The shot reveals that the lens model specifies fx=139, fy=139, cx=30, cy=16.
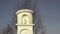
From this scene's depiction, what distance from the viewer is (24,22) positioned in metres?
10.9

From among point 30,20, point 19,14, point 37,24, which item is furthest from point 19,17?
point 37,24

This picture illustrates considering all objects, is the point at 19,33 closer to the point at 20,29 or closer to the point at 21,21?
the point at 20,29

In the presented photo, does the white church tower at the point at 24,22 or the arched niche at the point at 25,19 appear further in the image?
the arched niche at the point at 25,19

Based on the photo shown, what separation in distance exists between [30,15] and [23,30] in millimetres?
1305

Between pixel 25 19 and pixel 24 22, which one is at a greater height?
pixel 25 19

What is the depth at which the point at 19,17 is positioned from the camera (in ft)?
35.7

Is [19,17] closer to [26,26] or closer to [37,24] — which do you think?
[26,26]

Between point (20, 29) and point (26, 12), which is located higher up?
point (26, 12)

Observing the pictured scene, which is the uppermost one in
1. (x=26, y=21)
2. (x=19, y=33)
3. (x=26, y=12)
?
(x=26, y=12)

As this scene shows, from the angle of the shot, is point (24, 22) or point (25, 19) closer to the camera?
point (24, 22)

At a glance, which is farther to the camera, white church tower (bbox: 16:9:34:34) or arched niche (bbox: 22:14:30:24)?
arched niche (bbox: 22:14:30:24)

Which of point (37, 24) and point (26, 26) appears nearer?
point (26, 26)

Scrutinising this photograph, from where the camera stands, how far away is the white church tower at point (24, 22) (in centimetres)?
1059

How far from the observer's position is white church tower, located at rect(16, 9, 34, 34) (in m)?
10.6
